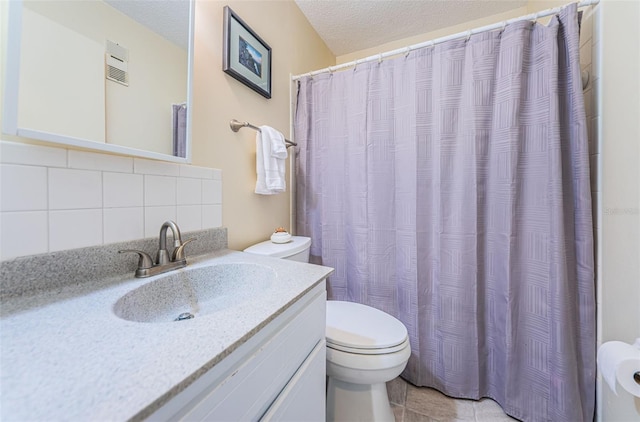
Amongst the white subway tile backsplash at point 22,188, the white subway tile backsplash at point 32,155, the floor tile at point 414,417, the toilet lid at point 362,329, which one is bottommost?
the floor tile at point 414,417

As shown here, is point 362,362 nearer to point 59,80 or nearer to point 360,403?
point 360,403

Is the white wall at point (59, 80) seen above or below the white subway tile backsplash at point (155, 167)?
above

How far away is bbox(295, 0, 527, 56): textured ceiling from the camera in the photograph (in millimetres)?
1536

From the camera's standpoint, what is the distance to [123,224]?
708mm

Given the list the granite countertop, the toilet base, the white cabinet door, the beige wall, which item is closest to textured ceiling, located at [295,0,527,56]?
the beige wall

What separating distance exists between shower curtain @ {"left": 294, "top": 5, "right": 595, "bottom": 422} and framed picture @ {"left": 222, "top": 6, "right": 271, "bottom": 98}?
1.29ft

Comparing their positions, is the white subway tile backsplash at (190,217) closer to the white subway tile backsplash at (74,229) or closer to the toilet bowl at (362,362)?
the white subway tile backsplash at (74,229)

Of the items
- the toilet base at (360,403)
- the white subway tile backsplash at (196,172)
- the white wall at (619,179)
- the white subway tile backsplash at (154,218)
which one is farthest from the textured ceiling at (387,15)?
the toilet base at (360,403)

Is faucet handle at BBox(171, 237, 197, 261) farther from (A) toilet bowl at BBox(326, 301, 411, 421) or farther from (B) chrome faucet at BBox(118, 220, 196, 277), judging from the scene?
(A) toilet bowl at BBox(326, 301, 411, 421)

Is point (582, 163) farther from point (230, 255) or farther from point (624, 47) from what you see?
point (230, 255)

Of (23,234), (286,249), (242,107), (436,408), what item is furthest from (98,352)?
(436,408)

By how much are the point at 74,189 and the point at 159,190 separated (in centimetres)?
21

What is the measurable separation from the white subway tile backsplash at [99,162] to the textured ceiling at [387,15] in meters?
1.56

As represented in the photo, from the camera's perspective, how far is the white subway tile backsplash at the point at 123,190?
0.67 meters
